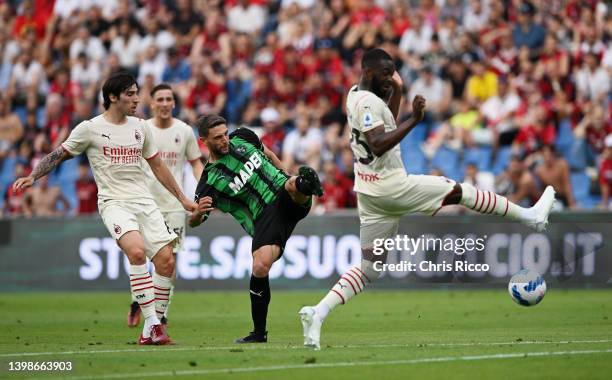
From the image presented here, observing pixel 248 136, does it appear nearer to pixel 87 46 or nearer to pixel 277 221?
pixel 277 221

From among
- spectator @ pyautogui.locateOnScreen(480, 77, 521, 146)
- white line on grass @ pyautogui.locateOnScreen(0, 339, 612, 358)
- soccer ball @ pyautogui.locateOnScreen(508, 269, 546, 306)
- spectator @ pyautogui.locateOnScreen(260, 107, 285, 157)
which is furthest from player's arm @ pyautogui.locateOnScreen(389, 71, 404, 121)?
spectator @ pyautogui.locateOnScreen(260, 107, 285, 157)

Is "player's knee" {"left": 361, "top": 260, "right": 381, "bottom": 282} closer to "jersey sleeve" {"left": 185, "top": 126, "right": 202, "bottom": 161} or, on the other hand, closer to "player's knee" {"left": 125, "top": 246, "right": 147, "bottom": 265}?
"player's knee" {"left": 125, "top": 246, "right": 147, "bottom": 265}

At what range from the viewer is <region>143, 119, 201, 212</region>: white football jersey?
15.5m

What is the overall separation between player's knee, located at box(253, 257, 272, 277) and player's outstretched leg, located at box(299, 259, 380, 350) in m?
0.67

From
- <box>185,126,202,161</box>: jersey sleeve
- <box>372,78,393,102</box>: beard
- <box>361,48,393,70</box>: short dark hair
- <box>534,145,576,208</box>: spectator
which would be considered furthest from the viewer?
<box>534,145,576,208</box>: spectator

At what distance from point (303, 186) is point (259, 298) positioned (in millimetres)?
1330

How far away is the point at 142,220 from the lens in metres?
12.8

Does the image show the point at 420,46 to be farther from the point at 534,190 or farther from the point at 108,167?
the point at 108,167

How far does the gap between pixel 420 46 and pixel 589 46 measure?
383cm

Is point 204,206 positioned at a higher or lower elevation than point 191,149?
lower

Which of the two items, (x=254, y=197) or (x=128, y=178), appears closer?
(x=254, y=197)

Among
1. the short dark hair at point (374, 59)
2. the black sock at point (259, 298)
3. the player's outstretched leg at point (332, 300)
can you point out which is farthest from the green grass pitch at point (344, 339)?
the short dark hair at point (374, 59)

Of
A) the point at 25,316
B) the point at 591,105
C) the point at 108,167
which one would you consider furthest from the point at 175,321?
the point at 591,105

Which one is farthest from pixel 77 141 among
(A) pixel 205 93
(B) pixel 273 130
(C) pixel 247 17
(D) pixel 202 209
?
(C) pixel 247 17
